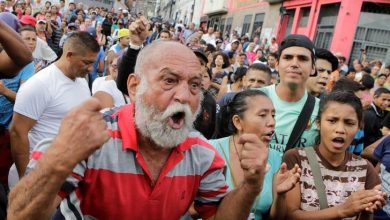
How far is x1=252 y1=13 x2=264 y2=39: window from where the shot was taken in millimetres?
24205

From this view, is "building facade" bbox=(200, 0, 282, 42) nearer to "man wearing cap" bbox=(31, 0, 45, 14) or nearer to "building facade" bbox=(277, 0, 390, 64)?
"building facade" bbox=(277, 0, 390, 64)

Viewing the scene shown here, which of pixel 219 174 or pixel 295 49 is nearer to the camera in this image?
pixel 219 174

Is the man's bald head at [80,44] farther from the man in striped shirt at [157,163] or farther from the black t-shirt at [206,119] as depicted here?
the man in striped shirt at [157,163]

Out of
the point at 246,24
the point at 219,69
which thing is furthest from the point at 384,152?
the point at 246,24

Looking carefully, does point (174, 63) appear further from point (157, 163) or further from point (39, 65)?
point (39, 65)

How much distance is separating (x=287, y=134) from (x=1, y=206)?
6.40ft

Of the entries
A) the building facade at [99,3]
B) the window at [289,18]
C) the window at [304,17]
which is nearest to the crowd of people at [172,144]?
the window at [304,17]

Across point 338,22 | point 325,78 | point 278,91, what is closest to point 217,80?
point 325,78

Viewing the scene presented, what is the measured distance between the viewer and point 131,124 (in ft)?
6.03

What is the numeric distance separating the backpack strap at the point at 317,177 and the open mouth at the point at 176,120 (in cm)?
114

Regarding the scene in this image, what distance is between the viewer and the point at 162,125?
1794 mm

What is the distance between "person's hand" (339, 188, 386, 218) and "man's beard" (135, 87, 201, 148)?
1124 mm

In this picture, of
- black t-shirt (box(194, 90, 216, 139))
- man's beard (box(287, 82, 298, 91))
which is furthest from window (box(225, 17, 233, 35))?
man's beard (box(287, 82, 298, 91))

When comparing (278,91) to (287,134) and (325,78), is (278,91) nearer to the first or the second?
(287,134)
